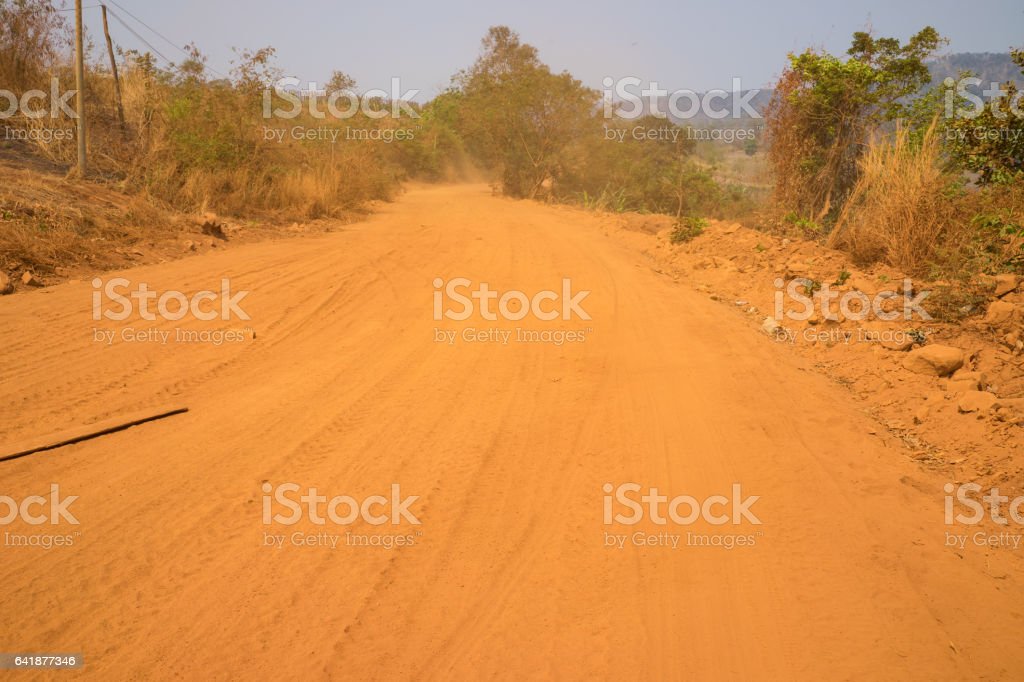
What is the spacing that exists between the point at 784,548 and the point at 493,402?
2228mm

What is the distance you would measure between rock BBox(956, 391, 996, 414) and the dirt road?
703mm

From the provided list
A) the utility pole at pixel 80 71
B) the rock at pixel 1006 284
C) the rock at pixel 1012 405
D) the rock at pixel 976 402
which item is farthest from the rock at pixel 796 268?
the utility pole at pixel 80 71

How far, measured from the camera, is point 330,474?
137 inches

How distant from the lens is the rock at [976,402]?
4137 millimetres

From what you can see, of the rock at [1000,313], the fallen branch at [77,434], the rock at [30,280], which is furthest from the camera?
the rock at [30,280]

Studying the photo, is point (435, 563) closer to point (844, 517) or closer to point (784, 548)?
point (784, 548)

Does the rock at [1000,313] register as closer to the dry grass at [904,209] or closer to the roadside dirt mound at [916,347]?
the roadside dirt mound at [916,347]

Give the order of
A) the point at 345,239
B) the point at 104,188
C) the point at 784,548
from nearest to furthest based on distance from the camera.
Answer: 1. the point at 784,548
2. the point at 104,188
3. the point at 345,239

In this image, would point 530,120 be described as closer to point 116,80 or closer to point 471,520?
point 116,80

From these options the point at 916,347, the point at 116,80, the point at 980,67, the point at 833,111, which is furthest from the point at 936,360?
the point at 980,67

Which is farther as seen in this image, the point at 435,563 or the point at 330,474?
the point at 330,474

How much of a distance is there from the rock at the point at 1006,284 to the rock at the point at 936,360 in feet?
3.01

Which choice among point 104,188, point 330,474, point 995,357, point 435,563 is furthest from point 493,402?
point 104,188

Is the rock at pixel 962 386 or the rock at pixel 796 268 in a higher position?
the rock at pixel 796 268
